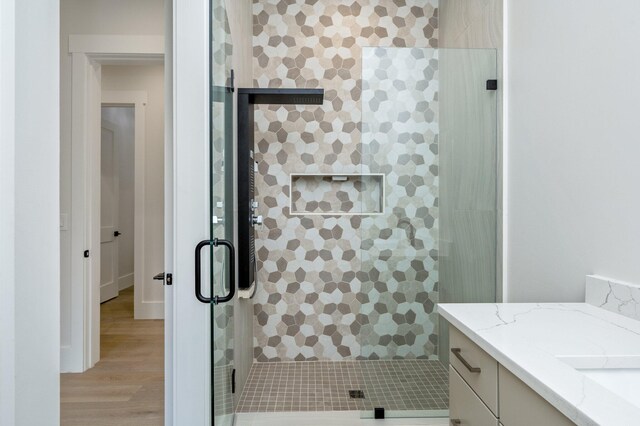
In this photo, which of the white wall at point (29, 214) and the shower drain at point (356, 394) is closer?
the white wall at point (29, 214)

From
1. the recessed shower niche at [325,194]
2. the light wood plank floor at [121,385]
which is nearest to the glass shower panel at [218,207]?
the light wood plank floor at [121,385]

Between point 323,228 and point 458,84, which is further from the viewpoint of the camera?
point 323,228

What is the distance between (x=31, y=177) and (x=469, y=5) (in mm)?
2641

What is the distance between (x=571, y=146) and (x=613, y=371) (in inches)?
36.4

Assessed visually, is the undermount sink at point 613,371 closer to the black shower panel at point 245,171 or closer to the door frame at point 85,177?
the black shower panel at point 245,171

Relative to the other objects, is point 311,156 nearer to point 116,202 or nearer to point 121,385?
point 121,385

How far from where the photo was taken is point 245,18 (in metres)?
2.63

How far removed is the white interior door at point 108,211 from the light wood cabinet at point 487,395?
185 inches

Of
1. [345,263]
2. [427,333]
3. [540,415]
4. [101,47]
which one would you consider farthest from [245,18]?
[540,415]

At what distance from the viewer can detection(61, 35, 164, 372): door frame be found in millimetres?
2766

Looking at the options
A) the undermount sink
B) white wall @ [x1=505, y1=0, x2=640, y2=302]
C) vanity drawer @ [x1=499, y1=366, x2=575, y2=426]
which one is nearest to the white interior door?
white wall @ [x1=505, y1=0, x2=640, y2=302]

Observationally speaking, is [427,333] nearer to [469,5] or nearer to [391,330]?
[391,330]

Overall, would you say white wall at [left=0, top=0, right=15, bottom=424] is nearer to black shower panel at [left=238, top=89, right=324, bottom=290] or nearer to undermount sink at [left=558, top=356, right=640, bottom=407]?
undermount sink at [left=558, top=356, right=640, bottom=407]

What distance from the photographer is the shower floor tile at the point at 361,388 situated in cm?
Answer: 214
